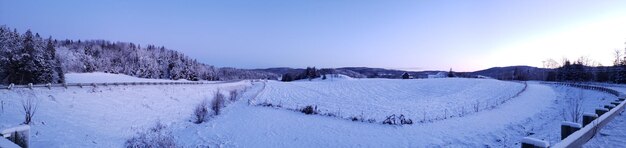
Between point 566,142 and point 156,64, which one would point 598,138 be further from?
point 156,64

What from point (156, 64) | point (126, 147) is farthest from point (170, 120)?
point (156, 64)

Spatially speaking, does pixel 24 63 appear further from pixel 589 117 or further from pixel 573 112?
pixel 589 117

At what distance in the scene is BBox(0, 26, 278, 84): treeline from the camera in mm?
47625

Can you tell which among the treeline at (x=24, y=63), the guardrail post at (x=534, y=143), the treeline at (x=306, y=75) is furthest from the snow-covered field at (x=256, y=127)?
the treeline at (x=306, y=75)

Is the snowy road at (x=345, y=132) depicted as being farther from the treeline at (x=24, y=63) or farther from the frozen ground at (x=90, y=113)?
the treeline at (x=24, y=63)

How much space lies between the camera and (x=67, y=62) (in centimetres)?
9494

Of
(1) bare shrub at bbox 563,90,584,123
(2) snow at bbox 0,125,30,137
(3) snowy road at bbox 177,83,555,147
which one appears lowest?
(3) snowy road at bbox 177,83,555,147

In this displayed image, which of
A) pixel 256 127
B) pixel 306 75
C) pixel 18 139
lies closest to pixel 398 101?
pixel 256 127

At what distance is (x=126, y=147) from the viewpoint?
16344 mm

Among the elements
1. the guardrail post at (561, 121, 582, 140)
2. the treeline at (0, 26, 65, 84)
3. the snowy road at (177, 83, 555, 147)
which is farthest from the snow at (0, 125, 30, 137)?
the treeline at (0, 26, 65, 84)

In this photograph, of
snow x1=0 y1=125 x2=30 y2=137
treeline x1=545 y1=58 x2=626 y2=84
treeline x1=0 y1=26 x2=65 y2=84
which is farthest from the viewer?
treeline x1=545 y1=58 x2=626 y2=84

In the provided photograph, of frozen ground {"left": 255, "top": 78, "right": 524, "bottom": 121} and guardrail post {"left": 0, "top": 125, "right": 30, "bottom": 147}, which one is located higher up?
guardrail post {"left": 0, "top": 125, "right": 30, "bottom": 147}

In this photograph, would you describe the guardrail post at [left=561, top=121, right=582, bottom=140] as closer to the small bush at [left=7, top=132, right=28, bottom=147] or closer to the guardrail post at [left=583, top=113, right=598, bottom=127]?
the guardrail post at [left=583, top=113, right=598, bottom=127]

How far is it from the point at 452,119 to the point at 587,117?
44.2 ft
